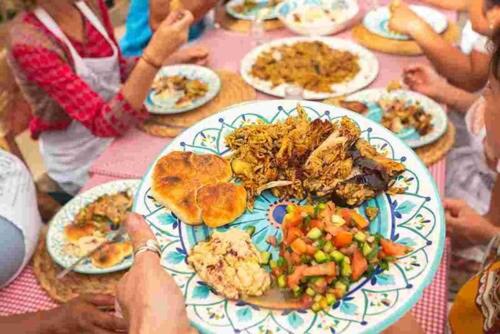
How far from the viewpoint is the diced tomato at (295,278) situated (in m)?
0.95

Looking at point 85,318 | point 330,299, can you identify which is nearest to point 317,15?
point 85,318

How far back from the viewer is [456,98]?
2141mm

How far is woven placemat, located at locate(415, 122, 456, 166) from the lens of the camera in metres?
1.74

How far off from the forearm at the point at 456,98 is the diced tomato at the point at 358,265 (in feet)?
4.34

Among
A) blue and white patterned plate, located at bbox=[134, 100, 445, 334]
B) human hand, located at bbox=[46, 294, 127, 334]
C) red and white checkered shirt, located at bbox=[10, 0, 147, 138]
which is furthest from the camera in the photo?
red and white checkered shirt, located at bbox=[10, 0, 147, 138]

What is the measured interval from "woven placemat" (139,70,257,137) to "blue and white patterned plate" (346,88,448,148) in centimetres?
42

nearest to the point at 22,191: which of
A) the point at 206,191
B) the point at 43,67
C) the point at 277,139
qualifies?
the point at 43,67

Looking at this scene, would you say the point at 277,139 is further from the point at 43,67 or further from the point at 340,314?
the point at 43,67

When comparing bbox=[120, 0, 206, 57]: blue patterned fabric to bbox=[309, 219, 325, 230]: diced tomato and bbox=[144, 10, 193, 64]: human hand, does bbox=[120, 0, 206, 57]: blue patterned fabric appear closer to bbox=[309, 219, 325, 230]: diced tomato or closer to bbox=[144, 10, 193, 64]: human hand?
bbox=[144, 10, 193, 64]: human hand

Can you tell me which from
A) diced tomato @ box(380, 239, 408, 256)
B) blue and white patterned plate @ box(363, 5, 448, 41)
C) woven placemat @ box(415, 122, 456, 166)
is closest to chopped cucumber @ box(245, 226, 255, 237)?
diced tomato @ box(380, 239, 408, 256)

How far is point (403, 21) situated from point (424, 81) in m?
0.35

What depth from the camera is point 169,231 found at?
3.52 feet

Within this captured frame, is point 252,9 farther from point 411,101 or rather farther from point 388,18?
point 411,101

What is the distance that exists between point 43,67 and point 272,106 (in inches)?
40.1
